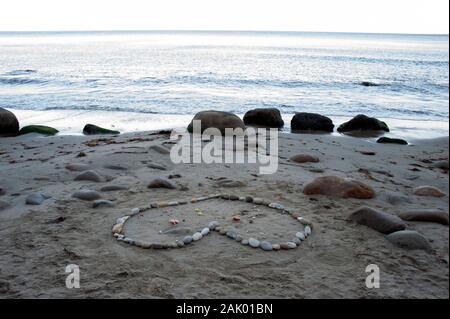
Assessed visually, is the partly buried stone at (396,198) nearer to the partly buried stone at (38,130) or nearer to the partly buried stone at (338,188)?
the partly buried stone at (338,188)

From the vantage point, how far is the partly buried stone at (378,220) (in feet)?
11.2

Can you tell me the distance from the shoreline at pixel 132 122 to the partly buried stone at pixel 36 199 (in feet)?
15.9

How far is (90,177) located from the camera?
489 cm

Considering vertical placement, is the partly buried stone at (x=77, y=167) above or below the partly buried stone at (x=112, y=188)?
above

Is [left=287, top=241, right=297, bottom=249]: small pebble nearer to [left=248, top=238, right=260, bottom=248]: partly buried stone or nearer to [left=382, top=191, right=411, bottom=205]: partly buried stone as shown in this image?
[left=248, top=238, right=260, bottom=248]: partly buried stone

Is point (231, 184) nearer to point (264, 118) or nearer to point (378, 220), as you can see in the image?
point (378, 220)

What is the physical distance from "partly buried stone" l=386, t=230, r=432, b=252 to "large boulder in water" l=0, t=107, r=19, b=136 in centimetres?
809

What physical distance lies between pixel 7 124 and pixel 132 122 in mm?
2771

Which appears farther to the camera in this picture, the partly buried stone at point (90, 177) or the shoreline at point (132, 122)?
Result: the shoreline at point (132, 122)

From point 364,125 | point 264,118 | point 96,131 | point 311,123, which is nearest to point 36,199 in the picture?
point 96,131

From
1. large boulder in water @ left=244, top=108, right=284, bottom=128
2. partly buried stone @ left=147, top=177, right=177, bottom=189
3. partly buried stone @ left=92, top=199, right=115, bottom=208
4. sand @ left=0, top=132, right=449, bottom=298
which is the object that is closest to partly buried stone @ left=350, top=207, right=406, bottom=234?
sand @ left=0, top=132, right=449, bottom=298

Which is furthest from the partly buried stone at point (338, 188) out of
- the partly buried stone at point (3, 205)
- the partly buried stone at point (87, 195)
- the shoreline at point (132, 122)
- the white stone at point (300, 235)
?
the shoreline at point (132, 122)
